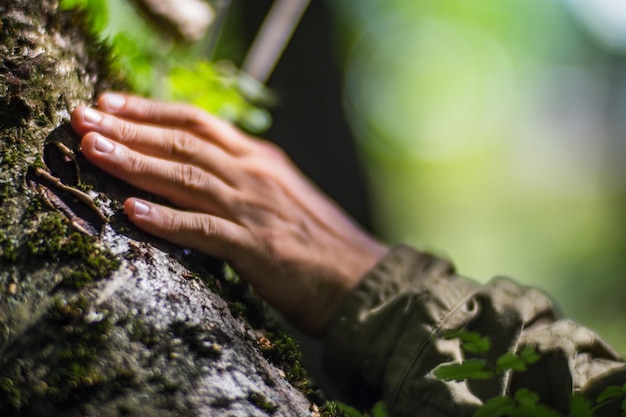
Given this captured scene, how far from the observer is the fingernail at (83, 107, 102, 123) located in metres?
1.51

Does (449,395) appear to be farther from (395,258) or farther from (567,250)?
(567,250)

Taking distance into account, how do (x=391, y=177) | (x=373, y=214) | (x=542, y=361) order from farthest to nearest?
(x=391, y=177) → (x=373, y=214) → (x=542, y=361)

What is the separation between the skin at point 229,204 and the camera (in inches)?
58.9

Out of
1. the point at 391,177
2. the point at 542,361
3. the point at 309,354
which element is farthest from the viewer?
the point at 391,177

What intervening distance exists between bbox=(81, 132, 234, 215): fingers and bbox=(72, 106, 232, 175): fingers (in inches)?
3.1

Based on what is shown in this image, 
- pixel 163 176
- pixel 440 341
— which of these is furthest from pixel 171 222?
pixel 440 341

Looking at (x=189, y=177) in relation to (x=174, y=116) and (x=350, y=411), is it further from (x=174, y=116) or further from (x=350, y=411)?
(x=350, y=411)

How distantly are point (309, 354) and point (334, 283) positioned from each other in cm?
Result: 47

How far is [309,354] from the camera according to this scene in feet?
7.11

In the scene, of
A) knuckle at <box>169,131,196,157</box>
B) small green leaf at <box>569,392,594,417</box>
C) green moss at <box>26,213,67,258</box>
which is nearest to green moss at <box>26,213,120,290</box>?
green moss at <box>26,213,67,258</box>

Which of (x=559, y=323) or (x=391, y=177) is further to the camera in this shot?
(x=391, y=177)

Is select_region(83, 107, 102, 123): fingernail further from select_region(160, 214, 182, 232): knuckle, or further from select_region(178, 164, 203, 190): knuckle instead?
select_region(160, 214, 182, 232): knuckle

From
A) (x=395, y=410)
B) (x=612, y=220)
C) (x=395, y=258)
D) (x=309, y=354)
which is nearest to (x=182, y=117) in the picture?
(x=395, y=258)

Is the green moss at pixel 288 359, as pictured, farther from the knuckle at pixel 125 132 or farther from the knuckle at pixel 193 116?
the knuckle at pixel 193 116
